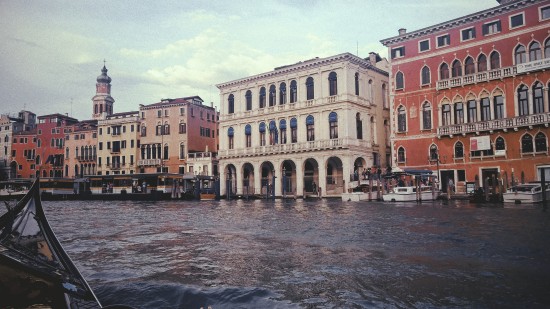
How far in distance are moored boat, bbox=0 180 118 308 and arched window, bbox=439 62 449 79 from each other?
31.6m

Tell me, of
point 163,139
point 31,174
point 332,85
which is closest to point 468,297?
point 332,85

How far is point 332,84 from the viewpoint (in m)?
37.0

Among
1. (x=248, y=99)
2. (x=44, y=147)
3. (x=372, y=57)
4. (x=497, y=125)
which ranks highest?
(x=372, y=57)

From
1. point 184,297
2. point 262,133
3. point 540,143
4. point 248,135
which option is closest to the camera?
point 184,297

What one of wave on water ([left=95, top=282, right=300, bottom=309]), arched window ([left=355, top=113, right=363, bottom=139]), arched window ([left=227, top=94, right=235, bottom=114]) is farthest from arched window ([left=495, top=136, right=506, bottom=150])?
wave on water ([left=95, top=282, right=300, bottom=309])

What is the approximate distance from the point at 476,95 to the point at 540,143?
5.36m

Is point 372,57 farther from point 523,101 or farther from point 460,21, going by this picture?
point 523,101

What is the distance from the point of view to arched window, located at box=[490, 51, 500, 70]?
28.5 metres

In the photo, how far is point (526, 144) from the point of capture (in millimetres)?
26781

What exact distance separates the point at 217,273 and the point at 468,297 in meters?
3.52

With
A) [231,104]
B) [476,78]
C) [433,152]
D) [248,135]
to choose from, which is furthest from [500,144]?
[231,104]

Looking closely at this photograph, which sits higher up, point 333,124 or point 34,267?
point 333,124

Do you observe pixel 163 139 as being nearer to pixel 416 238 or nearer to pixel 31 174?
pixel 31 174

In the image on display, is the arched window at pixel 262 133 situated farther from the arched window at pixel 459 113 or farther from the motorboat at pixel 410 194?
the arched window at pixel 459 113
